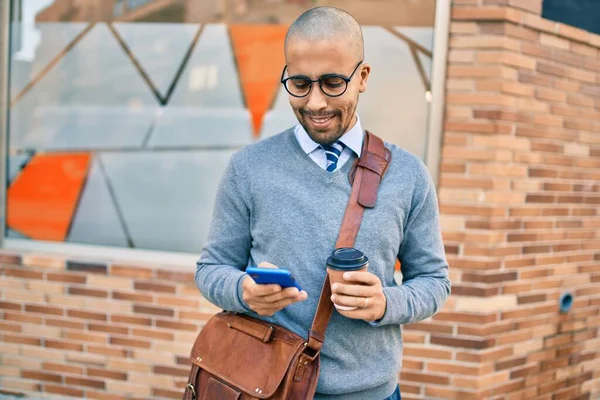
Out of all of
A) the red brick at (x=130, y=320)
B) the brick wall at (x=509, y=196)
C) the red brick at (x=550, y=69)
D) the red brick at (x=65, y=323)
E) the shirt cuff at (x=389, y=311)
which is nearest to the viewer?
the shirt cuff at (x=389, y=311)

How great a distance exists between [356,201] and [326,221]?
10cm

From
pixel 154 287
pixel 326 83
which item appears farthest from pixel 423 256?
pixel 154 287

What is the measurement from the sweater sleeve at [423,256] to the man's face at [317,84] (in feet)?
0.96

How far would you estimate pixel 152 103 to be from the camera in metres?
3.62

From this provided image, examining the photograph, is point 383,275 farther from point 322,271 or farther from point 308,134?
point 308,134

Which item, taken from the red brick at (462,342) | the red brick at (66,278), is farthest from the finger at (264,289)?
the red brick at (66,278)

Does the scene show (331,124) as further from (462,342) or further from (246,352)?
(462,342)

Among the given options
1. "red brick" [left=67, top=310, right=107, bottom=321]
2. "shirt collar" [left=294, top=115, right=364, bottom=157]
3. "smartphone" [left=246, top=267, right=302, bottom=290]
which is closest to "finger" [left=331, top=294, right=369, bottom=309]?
"smartphone" [left=246, top=267, right=302, bottom=290]

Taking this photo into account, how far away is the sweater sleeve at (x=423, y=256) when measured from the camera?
1.65m

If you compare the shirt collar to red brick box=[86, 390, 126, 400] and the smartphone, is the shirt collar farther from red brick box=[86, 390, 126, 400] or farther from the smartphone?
red brick box=[86, 390, 126, 400]

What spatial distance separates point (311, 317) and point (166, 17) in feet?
8.38

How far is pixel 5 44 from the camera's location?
3738 millimetres

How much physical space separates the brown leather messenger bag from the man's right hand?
110 millimetres

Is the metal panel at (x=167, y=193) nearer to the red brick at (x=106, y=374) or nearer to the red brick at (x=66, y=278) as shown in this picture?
the red brick at (x=66, y=278)
